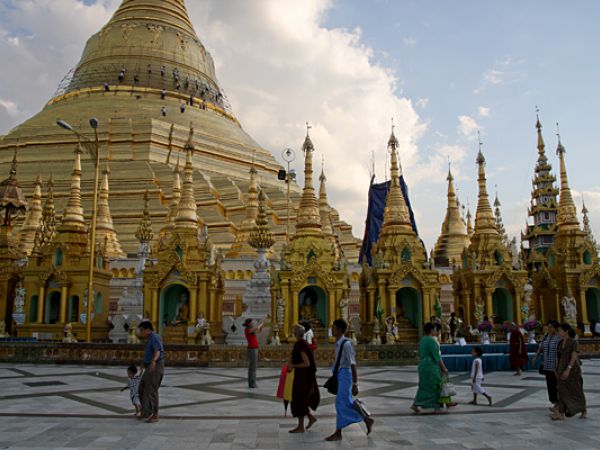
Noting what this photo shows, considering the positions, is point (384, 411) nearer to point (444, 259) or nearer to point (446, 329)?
point (446, 329)

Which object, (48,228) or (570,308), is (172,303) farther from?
(570,308)

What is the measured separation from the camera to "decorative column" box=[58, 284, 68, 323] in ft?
83.4

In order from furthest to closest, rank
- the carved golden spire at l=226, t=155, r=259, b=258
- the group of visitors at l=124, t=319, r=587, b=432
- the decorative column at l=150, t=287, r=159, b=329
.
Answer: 1. the carved golden spire at l=226, t=155, r=259, b=258
2. the decorative column at l=150, t=287, r=159, b=329
3. the group of visitors at l=124, t=319, r=587, b=432

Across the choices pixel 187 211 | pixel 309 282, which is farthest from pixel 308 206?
pixel 187 211

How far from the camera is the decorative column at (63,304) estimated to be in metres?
25.4

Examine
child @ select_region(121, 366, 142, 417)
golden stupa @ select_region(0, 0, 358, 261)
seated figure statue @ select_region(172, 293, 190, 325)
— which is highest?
golden stupa @ select_region(0, 0, 358, 261)

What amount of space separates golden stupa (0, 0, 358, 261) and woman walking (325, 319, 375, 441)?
29101 mm

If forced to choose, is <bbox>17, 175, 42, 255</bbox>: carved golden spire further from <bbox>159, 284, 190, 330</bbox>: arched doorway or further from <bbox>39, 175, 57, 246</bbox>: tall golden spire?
<bbox>159, 284, 190, 330</bbox>: arched doorway

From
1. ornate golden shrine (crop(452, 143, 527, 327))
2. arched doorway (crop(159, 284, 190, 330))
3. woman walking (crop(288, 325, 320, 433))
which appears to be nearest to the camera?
woman walking (crop(288, 325, 320, 433))

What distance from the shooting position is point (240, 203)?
140 feet

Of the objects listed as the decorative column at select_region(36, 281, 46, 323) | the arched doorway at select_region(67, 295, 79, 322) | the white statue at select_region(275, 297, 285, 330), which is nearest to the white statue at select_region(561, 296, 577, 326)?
the white statue at select_region(275, 297, 285, 330)

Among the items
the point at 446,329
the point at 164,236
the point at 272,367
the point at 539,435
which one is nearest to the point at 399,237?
the point at 446,329

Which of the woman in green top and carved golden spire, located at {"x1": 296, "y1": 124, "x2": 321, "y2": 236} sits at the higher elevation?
carved golden spire, located at {"x1": 296, "y1": 124, "x2": 321, "y2": 236}

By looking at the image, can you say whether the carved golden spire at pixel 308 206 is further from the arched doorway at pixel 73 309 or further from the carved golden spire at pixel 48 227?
the carved golden spire at pixel 48 227
